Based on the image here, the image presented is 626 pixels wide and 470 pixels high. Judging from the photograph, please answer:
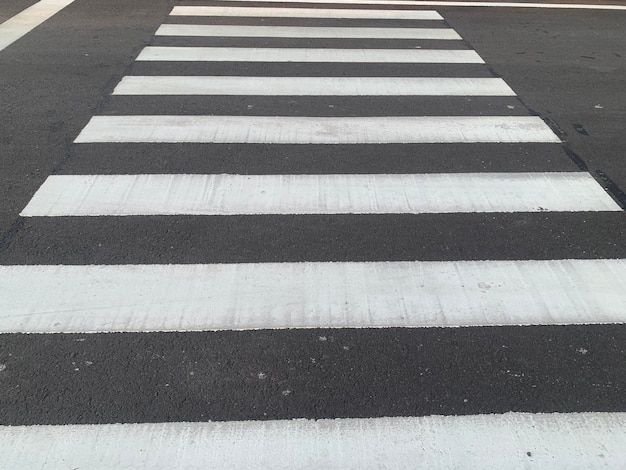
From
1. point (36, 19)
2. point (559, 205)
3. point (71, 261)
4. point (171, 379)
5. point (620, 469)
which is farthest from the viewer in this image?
point (36, 19)

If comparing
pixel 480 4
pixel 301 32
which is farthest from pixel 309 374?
pixel 480 4

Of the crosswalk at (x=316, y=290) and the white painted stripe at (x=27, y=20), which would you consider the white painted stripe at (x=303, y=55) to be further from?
the white painted stripe at (x=27, y=20)

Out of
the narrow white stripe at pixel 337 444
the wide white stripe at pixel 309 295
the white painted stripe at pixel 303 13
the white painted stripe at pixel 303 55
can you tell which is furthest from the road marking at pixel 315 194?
the white painted stripe at pixel 303 13

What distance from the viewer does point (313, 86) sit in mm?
7488

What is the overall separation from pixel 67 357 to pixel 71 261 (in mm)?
948

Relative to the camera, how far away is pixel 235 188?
5.27 metres

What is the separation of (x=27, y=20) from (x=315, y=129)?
568 cm

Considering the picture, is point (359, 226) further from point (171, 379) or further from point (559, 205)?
point (171, 379)

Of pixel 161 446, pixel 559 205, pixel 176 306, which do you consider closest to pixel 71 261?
pixel 176 306

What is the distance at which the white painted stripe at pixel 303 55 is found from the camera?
328 inches

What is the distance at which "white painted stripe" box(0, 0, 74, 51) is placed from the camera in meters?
9.00

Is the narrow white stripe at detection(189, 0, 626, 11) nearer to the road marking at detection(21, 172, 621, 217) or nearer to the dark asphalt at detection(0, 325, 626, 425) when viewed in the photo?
the road marking at detection(21, 172, 621, 217)

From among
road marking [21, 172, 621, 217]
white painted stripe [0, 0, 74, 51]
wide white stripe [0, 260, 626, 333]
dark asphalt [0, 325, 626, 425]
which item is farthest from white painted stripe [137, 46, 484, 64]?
dark asphalt [0, 325, 626, 425]

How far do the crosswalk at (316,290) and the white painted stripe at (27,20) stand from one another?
304 cm
